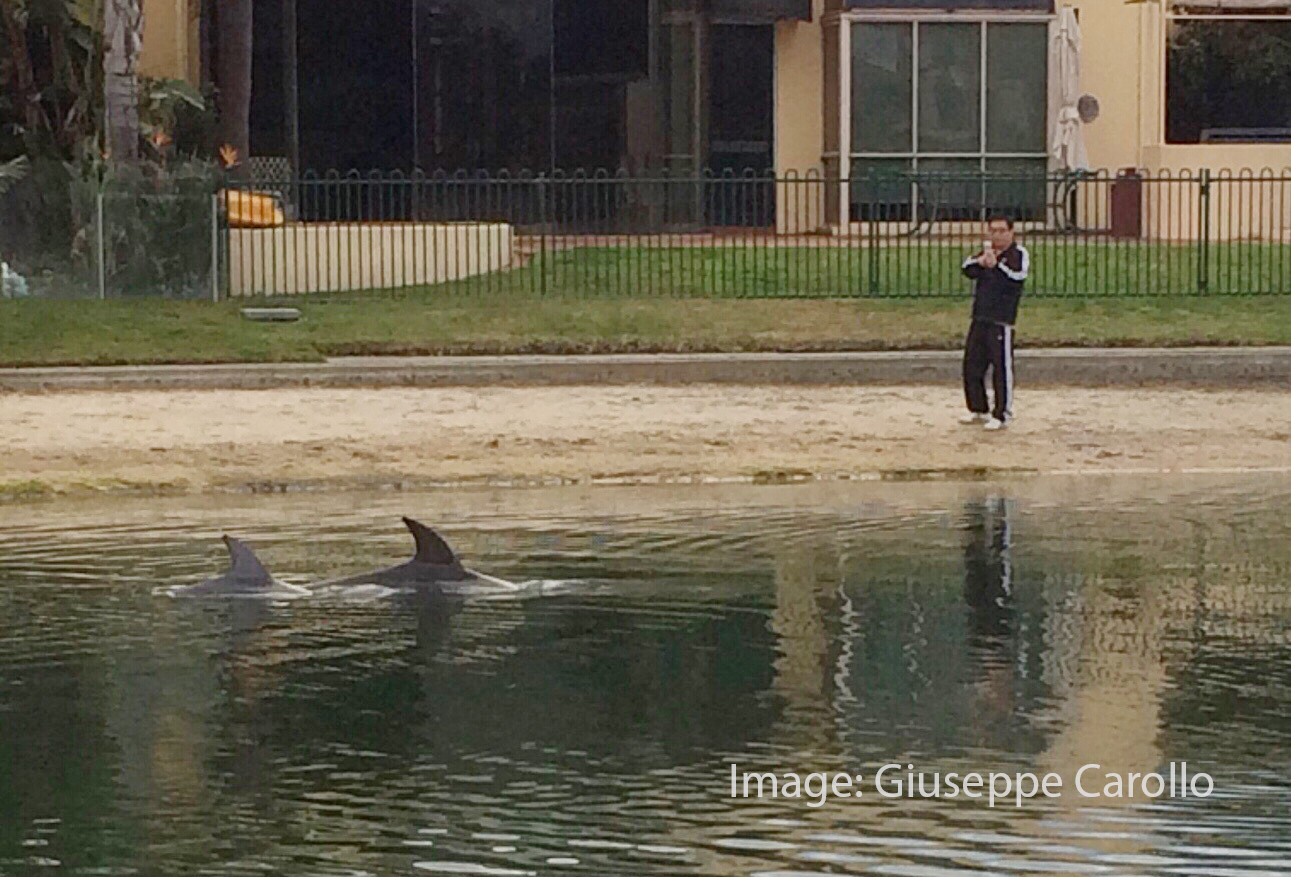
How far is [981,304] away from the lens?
1983cm

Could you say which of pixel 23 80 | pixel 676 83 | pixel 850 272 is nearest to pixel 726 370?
pixel 850 272

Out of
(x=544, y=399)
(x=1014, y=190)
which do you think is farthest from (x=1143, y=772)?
(x=1014, y=190)

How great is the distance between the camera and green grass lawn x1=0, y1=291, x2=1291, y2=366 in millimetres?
24000

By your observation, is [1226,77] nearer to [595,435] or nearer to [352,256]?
[352,256]

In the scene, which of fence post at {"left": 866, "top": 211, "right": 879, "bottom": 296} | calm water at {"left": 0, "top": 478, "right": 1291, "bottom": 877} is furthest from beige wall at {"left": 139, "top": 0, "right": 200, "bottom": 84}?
→ calm water at {"left": 0, "top": 478, "right": 1291, "bottom": 877}

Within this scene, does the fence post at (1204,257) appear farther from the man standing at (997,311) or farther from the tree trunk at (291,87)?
the tree trunk at (291,87)

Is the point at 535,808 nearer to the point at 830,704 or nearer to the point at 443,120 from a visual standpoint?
the point at 830,704

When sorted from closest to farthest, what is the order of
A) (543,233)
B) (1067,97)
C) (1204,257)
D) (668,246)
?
(1204,257), (543,233), (668,246), (1067,97)

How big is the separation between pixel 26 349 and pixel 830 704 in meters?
14.6

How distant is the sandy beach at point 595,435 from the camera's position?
59.6 ft

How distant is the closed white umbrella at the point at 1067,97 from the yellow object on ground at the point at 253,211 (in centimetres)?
1116

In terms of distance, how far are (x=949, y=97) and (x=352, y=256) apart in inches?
412

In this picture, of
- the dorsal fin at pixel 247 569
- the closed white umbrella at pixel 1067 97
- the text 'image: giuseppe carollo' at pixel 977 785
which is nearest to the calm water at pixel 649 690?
the text 'image: giuseppe carollo' at pixel 977 785

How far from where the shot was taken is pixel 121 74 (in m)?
27.8
